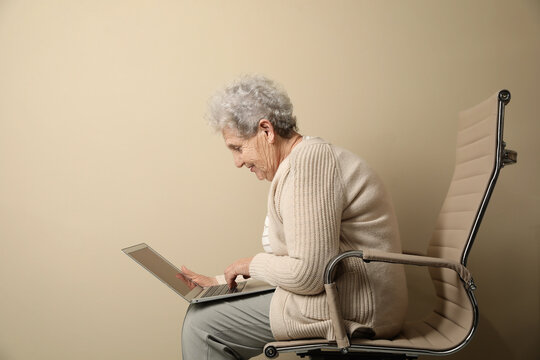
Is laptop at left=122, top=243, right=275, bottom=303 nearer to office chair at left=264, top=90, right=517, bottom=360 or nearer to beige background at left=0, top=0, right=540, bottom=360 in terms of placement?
office chair at left=264, top=90, right=517, bottom=360

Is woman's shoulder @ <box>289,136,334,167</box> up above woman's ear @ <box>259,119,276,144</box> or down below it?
below

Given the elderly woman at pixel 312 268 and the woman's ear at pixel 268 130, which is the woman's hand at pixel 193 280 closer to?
the elderly woman at pixel 312 268

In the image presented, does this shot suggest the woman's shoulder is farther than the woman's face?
No

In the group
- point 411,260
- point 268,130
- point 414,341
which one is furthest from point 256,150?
point 414,341

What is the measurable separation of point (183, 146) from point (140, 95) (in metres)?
0.32

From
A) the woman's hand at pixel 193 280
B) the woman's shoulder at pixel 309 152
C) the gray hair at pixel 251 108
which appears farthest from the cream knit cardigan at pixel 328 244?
the woman's hand at pixel 193 280

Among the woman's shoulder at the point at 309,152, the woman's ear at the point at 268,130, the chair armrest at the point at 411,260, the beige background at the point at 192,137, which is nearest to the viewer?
the chair armrest at the point at 411,260

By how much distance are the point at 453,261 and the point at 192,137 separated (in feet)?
4.53

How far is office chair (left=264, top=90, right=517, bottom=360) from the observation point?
3.79 feet

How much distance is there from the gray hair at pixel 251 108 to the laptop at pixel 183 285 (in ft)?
1.56

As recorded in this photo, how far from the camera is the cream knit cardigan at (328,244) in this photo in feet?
3.90

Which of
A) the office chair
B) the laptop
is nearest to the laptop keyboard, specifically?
the laptop

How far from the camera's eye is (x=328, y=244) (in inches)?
46.6

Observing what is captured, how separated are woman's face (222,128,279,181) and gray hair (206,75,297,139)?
19 millimetres
